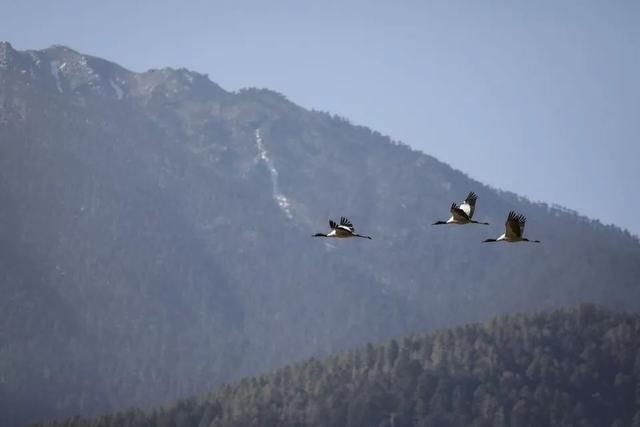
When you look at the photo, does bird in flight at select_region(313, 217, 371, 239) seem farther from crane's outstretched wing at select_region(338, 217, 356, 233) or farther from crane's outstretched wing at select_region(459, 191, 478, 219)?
crane's outstretched wing at select_region(459, 191, 478, 219)

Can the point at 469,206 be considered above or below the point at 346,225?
above

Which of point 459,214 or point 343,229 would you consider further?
point 459,214

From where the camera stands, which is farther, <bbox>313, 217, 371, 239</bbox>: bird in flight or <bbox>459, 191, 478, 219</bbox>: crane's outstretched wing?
<bbox>459, 191, 478, 219</bbox>: crane's outstretched wing

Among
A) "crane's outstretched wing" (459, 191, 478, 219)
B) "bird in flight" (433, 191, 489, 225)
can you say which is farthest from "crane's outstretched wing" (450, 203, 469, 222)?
"crane's outstretched wing" (459, 191, 478, 219)

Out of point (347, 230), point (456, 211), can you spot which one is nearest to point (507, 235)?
point (456, 211)

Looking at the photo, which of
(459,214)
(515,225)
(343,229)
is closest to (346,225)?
(343,229)

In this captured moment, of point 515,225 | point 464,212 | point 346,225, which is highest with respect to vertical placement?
point 464,212

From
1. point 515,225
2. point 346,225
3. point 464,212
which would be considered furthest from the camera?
point 346,225

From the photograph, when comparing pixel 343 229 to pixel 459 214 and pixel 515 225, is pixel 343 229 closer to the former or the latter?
pixel 459 214

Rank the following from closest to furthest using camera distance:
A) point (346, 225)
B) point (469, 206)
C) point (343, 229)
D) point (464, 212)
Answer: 1. point (343, 229)
2. point (464, 212)
3. point (346, 225)
4. point (469, 206)

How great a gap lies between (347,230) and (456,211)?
6120mm

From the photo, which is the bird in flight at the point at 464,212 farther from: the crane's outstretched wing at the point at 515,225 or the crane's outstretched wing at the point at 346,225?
the crane's outstretched wing at the point at 346,225

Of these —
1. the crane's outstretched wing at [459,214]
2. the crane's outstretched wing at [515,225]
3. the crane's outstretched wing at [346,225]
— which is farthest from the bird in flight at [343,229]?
the crane's outstretched wing at [515,225]

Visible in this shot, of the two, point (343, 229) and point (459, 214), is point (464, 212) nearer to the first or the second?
point (459, 214)
